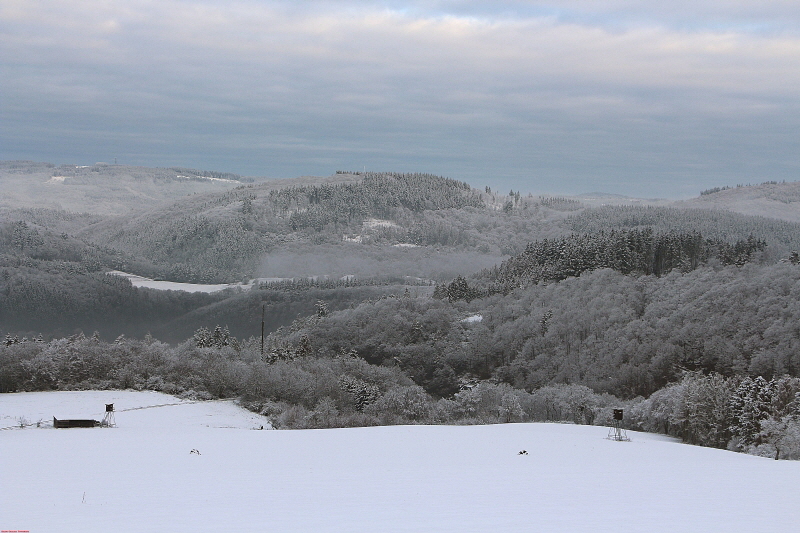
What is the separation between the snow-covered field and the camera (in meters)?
16.5

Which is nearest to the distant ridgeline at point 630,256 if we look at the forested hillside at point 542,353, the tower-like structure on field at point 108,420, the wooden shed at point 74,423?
the forested hillside at point 542,353

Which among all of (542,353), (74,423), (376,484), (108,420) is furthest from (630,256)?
(376,484)

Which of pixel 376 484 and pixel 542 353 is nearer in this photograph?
pixel 376 484

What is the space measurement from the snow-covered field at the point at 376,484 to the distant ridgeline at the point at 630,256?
125998 mm

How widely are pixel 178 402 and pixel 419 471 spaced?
37.0m

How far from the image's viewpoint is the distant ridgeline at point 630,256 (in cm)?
15812

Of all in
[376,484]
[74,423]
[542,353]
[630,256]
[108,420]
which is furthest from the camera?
[630,256]

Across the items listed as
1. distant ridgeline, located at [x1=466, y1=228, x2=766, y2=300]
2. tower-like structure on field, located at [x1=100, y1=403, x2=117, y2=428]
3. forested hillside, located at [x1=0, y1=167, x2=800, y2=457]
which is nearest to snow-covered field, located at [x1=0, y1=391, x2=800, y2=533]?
tower-like structure on field, located at [x1=100, y1=403, x2=117, y2=428]

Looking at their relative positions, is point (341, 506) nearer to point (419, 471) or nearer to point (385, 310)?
point (419, 471)

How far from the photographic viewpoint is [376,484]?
22.3 meters

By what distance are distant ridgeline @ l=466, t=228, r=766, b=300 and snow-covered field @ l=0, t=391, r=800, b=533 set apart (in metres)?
126

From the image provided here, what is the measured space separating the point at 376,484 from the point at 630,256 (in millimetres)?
145573

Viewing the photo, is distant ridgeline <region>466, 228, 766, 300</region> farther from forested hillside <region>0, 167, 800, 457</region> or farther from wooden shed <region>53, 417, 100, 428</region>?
wooden shed <region>53, 417, 100, 428</region>

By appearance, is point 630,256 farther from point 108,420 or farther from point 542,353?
point 108,420
